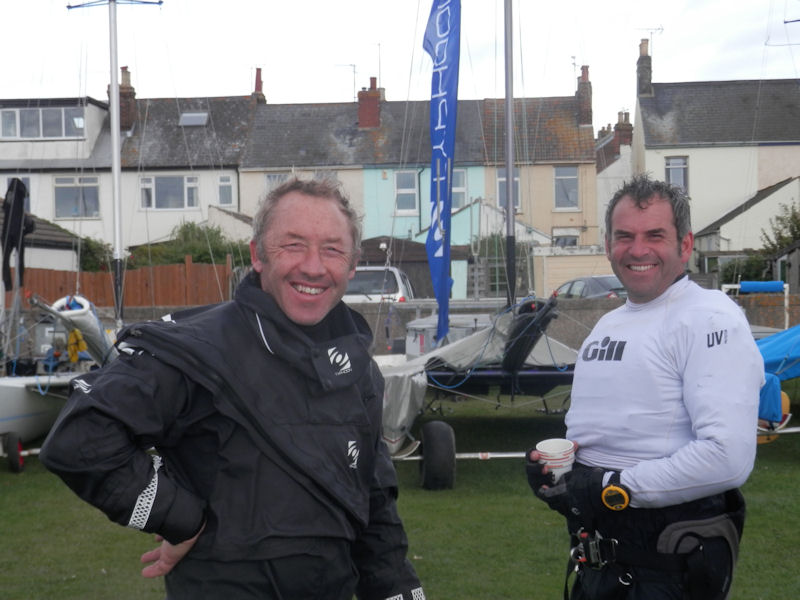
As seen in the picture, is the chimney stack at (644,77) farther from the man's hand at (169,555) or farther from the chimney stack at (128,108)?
the man's hand at (169,555)

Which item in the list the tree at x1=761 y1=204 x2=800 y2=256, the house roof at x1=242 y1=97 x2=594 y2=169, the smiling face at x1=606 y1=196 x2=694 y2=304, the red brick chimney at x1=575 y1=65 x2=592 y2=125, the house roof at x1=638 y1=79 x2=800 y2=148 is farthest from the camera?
the house roof at x1=638 y1=79 x2=800 y2=148

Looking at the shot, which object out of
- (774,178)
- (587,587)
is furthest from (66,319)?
(774,178)

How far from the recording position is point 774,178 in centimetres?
3578

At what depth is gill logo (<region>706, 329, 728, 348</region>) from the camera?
8.61 feet

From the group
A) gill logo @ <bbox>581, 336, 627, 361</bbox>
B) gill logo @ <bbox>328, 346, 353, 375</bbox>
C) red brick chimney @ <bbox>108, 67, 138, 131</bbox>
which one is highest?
red brick chimney @ <bbox>108, 67, 138, 131</bbox>

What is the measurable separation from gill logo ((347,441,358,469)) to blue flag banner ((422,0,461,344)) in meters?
7.74

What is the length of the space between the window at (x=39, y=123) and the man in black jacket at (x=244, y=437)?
1426 inches

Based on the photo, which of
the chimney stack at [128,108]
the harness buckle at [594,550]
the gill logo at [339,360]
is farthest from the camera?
the chimney stack at [128,108]

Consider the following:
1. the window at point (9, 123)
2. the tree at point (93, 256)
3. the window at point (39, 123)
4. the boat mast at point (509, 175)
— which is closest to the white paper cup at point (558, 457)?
the boat mast at point (509, 175)

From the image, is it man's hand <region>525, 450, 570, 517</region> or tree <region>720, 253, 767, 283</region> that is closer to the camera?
man's hand <region>525, 450, 570, 517</region>

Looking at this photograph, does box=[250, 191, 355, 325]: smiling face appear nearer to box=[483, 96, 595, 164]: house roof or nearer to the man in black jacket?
the man in black jacket

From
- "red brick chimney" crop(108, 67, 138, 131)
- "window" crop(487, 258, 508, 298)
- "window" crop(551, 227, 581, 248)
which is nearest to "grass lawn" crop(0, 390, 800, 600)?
"window" crop(487, 258, 508, 298)

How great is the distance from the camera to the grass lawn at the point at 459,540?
568 centimetres

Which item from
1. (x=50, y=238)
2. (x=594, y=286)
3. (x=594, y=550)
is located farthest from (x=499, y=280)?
(x=594, y=550)
